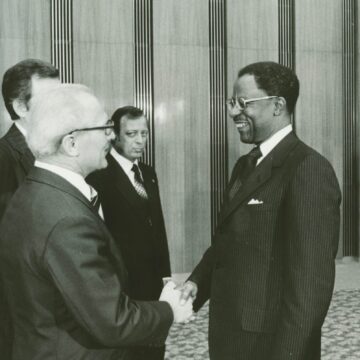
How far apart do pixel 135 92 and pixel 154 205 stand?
3718 millimetres

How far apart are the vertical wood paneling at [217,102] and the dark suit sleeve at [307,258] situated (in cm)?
584

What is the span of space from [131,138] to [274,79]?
6.87 feet

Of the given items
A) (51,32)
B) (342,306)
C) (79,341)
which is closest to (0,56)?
(51,32)

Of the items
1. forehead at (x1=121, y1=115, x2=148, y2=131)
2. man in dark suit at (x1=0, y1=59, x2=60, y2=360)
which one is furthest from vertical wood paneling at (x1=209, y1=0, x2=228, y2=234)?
man in dark suit at (x1=0, y1=59, x2=60, y2=360)

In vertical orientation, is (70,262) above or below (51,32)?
below

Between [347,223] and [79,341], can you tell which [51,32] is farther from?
[79,341]

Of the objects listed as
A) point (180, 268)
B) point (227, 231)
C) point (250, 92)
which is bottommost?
point (180, 268)

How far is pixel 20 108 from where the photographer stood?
2.52 m

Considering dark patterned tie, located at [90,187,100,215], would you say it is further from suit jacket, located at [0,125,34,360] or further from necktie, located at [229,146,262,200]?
necktie, located at [229,146,262,200]

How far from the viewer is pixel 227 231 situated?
2.19 metres

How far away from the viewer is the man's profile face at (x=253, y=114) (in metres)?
2.21

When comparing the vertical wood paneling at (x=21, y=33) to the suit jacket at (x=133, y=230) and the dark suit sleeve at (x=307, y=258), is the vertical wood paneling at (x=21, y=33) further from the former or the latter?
the dark suit sleeve at (x=307, y=258)

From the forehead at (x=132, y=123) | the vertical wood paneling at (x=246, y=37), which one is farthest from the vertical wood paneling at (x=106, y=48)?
the forehead at (x=132, y=123)

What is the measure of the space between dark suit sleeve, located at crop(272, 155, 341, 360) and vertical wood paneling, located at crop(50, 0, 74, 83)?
5.70 meters
